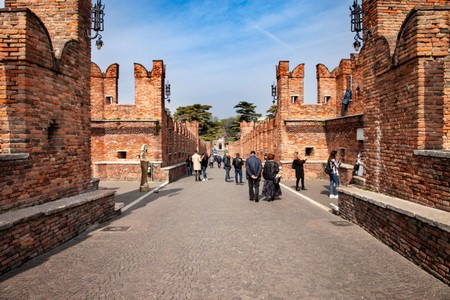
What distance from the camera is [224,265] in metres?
4.27

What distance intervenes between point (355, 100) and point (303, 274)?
14855 millimetres

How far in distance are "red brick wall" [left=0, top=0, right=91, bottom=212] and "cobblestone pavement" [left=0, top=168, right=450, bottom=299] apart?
135 centimetres

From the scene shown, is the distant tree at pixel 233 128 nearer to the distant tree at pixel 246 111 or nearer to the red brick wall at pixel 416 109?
the distant tree at pixel 246 111

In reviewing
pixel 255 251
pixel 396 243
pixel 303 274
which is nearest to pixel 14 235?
pixel 255 251

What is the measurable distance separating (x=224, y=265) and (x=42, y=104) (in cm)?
471

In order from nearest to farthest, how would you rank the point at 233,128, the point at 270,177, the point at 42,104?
1. the point at 42,104
2. the point at 270,177
3. the point at 233,128

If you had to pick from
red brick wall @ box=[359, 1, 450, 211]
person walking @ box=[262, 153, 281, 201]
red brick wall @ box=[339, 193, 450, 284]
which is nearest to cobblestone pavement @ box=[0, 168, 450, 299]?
red brick wall @ box=[339, 193, 450, 284]

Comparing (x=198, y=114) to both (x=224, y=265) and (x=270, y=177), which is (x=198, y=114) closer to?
(x=270, y=177)

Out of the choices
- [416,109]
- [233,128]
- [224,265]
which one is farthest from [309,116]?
[233,128]

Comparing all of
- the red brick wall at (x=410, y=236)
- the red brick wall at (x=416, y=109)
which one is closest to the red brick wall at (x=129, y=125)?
the red brick wall at (x=410, y=236)

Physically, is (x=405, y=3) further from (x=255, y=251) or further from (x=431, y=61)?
(x=255, y=251)

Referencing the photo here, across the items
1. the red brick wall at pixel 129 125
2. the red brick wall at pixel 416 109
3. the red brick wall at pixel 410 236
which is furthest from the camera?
the red brick wall at pixel 129 125

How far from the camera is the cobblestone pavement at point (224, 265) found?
349 centimetres

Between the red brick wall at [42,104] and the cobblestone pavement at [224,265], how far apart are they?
4.43ft
